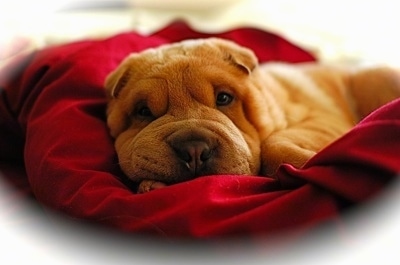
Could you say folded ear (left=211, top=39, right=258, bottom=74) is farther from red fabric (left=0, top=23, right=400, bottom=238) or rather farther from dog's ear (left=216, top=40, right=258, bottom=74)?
red fabric (left=0, top=23, right=400, bottom=238)

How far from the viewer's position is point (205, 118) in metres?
1.53

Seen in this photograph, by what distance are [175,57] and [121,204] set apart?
60 centimetres

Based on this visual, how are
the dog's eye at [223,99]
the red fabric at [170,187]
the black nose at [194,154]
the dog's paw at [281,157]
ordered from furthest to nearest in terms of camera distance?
the dog's eye at [223,99] → the dog's paw at [281,157] → the black nose at [194,154] → the red fabric at [170,187]

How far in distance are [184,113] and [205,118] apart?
0.22 feet

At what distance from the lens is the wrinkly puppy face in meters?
1.42

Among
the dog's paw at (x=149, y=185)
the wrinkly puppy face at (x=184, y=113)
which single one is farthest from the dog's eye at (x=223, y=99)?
the dog's paw at (x=149, y=185)

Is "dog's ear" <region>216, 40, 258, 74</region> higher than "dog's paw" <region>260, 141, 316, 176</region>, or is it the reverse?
"dog's ear" <region>216, 40, 258, 74</region>

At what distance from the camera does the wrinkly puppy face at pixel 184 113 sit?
1.42 m

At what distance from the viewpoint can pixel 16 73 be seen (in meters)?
2.06

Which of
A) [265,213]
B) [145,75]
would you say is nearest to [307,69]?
[145,75]

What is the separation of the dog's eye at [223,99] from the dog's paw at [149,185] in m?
0.36

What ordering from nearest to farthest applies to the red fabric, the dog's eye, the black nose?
the red fabric, the black nose, the dog's eye

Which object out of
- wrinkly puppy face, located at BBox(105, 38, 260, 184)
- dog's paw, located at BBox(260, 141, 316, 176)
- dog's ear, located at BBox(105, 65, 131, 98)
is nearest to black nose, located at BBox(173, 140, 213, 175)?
wrinkly puppy face, located at BBox(105, 38, 260, 184)

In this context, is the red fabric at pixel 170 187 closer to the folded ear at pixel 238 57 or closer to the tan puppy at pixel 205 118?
the tan puppy at pixel 205 118
